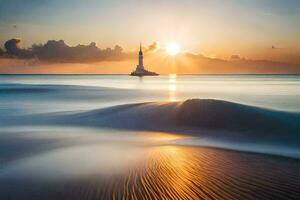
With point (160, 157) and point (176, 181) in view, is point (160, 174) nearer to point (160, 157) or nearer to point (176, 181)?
point (176, 181)

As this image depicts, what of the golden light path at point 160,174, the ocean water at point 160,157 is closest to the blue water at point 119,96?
the ocean water at point 160,157

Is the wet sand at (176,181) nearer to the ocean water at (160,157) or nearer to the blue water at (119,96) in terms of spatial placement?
the ocean water at (160,157)

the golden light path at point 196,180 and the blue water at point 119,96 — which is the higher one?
the golden light path at point 196,180

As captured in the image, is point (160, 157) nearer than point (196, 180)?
No

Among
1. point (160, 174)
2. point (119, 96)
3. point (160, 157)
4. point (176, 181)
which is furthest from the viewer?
point (119, 96)

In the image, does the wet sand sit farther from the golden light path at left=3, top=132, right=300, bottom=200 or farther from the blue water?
the blue water

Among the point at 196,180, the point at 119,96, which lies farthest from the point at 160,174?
the point at 119,96

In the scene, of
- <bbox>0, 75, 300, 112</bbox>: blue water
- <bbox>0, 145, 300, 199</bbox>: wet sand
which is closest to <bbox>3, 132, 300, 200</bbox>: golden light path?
<bbox>0, 145, 300, 199</bbox>: wet sand

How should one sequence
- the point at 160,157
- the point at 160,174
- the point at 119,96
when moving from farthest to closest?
1. the point at 119,96
2. the point at 160,157
3. the point at 160,174

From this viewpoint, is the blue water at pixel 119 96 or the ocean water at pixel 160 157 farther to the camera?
the blue water at pixel 119 96

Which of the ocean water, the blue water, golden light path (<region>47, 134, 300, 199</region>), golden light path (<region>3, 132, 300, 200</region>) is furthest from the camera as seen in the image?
the blue water

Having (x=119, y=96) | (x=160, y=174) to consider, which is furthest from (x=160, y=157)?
(x=119, y=96)
